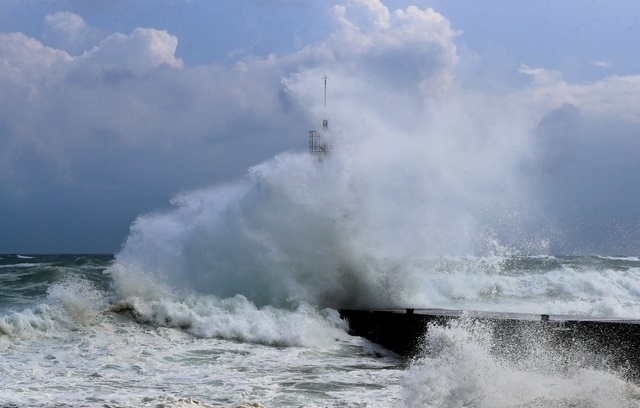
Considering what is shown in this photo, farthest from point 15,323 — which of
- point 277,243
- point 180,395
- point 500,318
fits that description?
point 500,318

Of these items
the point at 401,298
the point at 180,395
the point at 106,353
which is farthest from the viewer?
the point at 401,298

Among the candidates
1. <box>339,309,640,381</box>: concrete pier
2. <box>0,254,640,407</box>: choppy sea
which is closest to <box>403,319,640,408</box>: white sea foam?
<box>0,254,640,407</box>: choppy sea

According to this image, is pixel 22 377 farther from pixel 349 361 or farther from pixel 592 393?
pixel 592 393

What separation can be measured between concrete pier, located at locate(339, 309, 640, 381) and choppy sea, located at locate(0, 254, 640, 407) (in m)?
0.41

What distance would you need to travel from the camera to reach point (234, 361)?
1230 cm

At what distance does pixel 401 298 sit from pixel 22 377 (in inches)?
378

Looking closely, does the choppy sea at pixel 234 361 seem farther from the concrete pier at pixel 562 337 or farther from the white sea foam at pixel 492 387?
the concrete pier at pixel 562 337

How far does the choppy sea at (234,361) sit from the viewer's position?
25.3 ft

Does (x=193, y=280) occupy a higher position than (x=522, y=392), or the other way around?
(x=193, y=280)

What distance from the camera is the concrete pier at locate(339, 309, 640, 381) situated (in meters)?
11.6

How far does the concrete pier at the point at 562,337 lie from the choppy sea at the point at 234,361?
411 millimetres

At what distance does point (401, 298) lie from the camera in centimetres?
1809

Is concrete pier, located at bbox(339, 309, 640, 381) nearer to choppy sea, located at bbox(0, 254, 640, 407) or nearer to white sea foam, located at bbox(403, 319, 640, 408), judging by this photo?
choppy sea, located at bbox(0, 254, 640, 407)

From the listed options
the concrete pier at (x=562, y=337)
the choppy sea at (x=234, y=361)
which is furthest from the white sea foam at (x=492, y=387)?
the concrete pier at (x=562, y=337)
